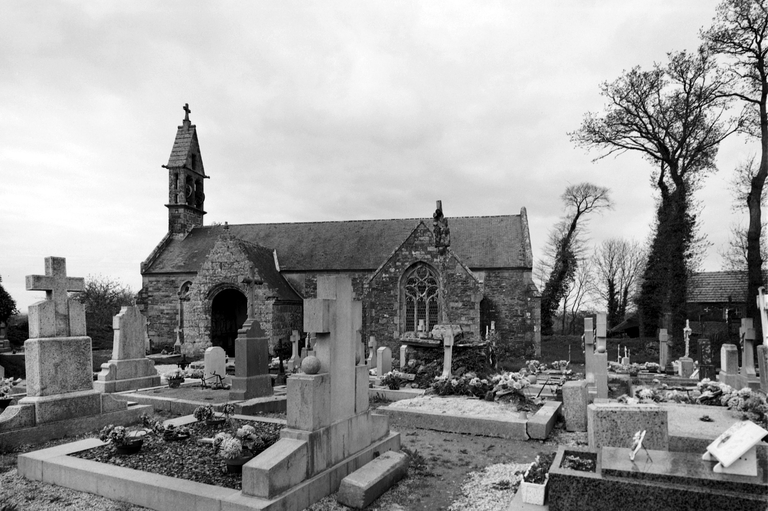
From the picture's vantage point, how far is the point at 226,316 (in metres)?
24.9

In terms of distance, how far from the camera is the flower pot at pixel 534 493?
4406 mm

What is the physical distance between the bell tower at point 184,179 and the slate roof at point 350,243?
951mm

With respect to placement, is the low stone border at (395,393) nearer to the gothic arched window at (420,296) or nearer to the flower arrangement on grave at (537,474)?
the flower arrangement on grave at (537,474)

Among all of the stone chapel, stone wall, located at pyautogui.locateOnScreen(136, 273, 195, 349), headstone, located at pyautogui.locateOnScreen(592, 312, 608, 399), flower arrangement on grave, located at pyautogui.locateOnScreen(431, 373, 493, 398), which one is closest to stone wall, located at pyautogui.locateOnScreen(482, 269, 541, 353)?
the stone chapel

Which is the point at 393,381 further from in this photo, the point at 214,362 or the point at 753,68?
the point at 753,68

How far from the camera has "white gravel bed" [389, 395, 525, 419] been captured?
8.66 m

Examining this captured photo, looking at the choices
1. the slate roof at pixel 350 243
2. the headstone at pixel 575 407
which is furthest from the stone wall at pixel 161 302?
the headstone at pixel 575 407

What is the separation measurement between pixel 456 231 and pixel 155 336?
17.9 m

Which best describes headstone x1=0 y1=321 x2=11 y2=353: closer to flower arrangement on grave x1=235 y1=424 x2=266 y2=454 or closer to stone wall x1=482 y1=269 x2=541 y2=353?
flower arrangement on grave x1=235 y1=424 x2=266 y2=454

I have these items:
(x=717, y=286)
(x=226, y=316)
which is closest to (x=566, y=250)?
(x=717, y=286)

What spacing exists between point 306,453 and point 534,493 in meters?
2.23

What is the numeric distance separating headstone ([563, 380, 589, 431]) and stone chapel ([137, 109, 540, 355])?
8204 mm

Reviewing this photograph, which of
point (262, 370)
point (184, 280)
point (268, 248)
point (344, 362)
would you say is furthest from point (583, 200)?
point (344, 362)

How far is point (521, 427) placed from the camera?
786 cm
